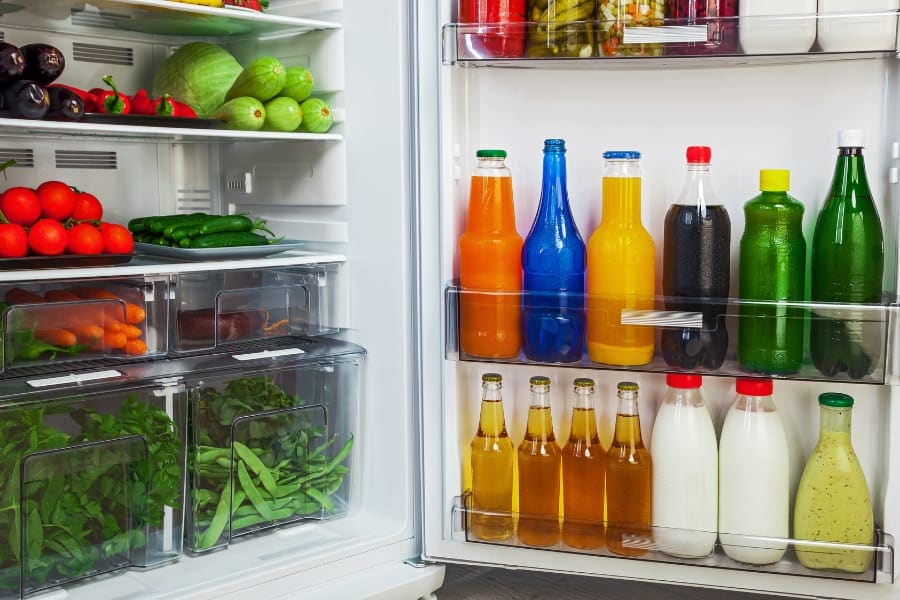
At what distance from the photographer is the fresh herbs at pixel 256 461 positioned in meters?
1.72

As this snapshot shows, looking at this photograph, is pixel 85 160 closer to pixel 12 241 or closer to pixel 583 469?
pixel 12 241

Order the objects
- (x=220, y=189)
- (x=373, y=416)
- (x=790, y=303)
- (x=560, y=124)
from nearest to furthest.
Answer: (x=790, y=303) < (x=560, y=124) < (x=373, y=416) < (x=220, y=189)

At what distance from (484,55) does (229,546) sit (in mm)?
988

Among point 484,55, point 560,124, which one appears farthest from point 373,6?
point 560,124

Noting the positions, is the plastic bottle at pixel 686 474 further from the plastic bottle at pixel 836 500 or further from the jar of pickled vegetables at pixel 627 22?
the jar of pickled vegetables at pixel 627 22

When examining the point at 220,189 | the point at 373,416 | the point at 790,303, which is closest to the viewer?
the point at 790,303

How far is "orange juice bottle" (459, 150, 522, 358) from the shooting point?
1.63 metres

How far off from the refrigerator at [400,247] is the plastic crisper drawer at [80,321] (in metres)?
0.01

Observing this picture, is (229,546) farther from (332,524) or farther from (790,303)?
(790,303)

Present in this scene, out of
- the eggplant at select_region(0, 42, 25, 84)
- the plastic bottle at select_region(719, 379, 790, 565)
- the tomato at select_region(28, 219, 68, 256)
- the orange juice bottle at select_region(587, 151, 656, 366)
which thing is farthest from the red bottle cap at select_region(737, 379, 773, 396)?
the eggplant at select_region(0, 42, 25, 84)

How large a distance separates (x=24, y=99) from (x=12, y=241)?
222 mm

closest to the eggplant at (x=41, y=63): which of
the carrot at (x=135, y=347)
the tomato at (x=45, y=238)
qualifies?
the tomato at (x=45, y=238)

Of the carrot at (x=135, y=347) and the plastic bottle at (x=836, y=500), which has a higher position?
the carrot at (x=135, y=347)

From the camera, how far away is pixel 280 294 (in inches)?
74.0
